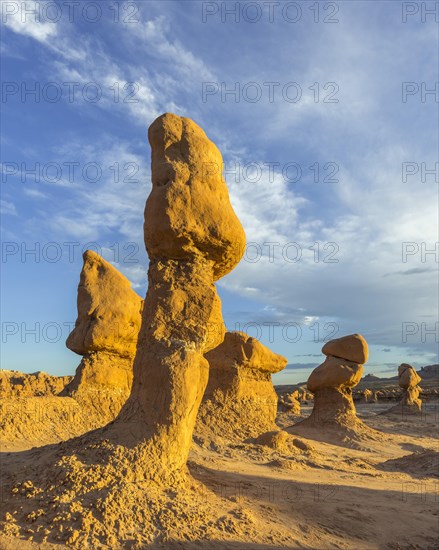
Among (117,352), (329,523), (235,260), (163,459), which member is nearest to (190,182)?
(235,260)

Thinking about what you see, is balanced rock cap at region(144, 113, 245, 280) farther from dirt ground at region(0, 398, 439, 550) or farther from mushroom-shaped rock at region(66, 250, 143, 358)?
mushroom-shaped rock at region(66, 250, 143, 358)

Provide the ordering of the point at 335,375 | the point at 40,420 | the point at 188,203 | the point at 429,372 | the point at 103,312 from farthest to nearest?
the point at 429,372
the point at 335,375
the point at 103,312
the point at 40,420
the point at 188,203

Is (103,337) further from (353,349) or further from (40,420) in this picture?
(353,349)

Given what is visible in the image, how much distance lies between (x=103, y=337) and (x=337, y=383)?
10273mm

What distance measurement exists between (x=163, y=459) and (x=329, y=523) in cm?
215

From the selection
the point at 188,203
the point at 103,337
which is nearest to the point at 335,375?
the point at 103,337

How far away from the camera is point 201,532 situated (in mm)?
4977

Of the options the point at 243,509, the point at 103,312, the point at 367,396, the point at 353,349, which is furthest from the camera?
the point at 367,396

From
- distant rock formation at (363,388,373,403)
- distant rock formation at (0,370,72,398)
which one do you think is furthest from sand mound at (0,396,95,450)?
distant rock formation at (363,388,373,403)

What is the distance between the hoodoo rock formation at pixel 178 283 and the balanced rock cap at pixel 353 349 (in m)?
12.4

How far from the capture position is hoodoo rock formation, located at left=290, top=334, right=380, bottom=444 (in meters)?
18.1

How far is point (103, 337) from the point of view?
449 inches

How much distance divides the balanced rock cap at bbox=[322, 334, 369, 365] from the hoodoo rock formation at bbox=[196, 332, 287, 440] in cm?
561

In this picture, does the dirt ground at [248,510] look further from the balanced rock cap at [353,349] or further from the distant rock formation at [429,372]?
the distant rock formation at [429,372]
